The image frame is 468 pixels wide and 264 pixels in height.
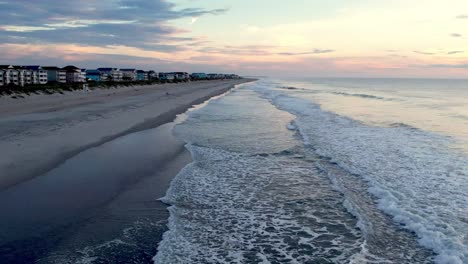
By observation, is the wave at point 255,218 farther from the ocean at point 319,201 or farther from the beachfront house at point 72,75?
the beachfront house at point 72,75

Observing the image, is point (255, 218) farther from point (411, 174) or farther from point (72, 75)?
point (72, 75)

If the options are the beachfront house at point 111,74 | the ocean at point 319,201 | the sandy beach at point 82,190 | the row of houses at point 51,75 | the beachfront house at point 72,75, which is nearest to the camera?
the sandy beach at point 82,190

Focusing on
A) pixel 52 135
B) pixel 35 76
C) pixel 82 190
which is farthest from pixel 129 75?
pixel 82 190

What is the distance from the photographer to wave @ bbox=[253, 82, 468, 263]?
7566 millimetres

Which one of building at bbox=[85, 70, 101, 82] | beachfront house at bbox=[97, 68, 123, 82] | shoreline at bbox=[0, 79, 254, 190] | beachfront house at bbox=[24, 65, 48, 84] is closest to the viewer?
shoreline at bbox=[0, 79, 254, 190]

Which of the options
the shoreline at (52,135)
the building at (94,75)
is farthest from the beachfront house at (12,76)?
the building at (94,75)

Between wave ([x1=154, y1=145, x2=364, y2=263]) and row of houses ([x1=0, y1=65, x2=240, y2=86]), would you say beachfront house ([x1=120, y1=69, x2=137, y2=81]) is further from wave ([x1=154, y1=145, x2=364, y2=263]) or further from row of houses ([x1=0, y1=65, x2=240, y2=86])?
wave ([x1=154, y1=145, x2=364, y2=263])

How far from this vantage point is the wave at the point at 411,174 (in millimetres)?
7566

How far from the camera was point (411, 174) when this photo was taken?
11820mm

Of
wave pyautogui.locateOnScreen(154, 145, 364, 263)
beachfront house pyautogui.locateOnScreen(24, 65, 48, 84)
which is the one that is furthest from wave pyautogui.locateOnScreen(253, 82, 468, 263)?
beachfront house pyautogui.locateOnScreen(24, 65, 48, 84)

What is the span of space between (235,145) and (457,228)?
31.6ft

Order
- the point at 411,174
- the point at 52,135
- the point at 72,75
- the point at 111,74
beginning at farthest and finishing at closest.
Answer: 1. the point at 111,74
2. the point at 72,75
3. the point at 52,135
4. the point at 411,174

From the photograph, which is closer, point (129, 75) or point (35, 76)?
point (35, 76)

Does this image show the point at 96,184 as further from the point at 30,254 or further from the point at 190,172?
the point at 30,254
